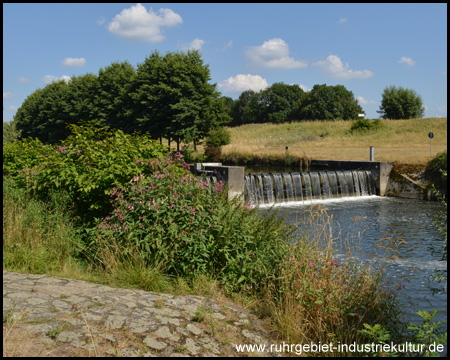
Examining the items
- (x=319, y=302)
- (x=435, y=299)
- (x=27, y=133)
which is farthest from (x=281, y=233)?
(x=27, y=133)

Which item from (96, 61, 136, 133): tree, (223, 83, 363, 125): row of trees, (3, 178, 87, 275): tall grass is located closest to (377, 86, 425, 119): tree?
(223, 83, 363, 125): row of trees

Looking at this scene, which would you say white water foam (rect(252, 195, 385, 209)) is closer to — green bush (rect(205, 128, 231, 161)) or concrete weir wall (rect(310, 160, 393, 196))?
concrete weir wall (rect(310, 160, 393, 196))

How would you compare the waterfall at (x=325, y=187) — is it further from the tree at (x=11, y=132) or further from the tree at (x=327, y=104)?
the tree at (x=11, y=132)

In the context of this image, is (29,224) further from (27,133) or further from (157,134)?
(27,133)

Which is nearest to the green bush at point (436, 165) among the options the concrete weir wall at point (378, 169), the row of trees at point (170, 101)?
the concrete weir wall at point (378, 169)

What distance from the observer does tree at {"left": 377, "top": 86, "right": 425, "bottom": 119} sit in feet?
209

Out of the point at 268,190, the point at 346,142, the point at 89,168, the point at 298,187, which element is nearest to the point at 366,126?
the point at 346,142

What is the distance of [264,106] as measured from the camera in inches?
3698

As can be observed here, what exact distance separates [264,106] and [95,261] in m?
89.6

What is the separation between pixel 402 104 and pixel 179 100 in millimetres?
42031

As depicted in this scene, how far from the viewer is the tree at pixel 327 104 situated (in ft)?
262

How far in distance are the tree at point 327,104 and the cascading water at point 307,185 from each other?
2315 inches

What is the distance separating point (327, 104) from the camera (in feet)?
267

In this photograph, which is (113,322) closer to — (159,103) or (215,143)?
(215,143)
